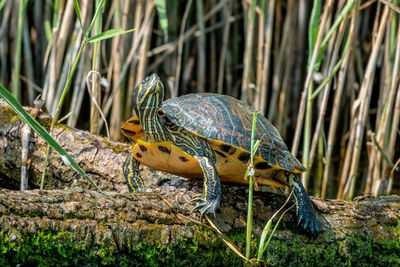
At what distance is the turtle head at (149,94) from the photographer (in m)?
2.05

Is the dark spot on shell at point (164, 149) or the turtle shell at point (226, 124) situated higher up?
the turtle shell at point (226, 124)

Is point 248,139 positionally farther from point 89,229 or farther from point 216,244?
point 89,229

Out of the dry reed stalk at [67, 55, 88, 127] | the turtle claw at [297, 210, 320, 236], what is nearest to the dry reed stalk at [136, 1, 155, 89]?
the dry reed stalk at [67, 55, 88, 127]

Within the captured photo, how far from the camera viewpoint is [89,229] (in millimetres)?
1552

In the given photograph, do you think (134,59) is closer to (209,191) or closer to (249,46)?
(249,46)

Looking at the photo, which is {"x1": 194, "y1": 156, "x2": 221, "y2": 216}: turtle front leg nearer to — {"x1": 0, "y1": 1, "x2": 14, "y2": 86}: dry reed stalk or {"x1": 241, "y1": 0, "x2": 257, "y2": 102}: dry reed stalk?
{"x1": 241, "y1": 0, "x2": 257, "y2": 102}: dry reed stalk

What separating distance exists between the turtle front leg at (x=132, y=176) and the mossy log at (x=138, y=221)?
A: 5.7 inches

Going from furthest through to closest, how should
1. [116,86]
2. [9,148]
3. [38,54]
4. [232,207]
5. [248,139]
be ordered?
[38,54] < [116,86] < [9,148] < [248,139] < [232,207]

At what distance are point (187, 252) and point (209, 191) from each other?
0.86ft

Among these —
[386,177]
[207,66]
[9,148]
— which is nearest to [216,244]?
[9,148]

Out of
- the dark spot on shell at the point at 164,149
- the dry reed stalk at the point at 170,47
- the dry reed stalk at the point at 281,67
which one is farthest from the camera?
the dry reed stalk at the point at 170,47

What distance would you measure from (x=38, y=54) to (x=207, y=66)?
159 centimetres

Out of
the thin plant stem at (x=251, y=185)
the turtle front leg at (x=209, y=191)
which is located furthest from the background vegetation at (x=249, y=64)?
the thin plant stem at (x=251, y=185)

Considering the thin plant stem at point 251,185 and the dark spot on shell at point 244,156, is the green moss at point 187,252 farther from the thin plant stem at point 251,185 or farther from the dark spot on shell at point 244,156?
the dark spot on shell at point 244,156
